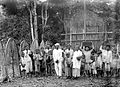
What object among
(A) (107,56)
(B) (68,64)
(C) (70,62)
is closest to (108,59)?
(A) (107,56)

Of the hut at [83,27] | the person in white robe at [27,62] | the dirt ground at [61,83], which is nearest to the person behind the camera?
the dirt ground at [61,83]

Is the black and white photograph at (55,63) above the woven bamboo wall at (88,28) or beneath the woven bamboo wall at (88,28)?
beneath

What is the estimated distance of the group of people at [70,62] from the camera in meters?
11.1

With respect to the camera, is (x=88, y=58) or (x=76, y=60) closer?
(x=76, y=60)

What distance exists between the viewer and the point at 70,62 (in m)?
11.4

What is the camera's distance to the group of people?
11141 mm

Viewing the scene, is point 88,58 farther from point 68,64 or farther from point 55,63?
point 55,63

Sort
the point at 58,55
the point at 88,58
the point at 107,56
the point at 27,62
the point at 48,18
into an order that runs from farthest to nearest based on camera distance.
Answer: the point at 48,18, the point at 27,62, the point at 58,55, the point at 88,58, the point at 107,56

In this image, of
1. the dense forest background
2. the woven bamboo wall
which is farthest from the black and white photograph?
the woven bamboo wall

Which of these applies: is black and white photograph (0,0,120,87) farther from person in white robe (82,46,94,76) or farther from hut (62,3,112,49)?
hut (62,3,112,49)

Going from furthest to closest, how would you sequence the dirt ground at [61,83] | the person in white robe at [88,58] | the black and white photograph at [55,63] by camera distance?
1. the person in white robe at [88,58]
2. the black and white photograph at [55,63]
3. the dirt ground at [61,83]

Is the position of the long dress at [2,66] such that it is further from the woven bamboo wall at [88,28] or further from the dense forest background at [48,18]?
the woven bamboo wall at [88,28]

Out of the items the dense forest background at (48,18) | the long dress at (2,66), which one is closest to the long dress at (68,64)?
the long dress at (2,66)

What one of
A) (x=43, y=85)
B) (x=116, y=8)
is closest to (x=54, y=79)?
(x=43, y=85)
